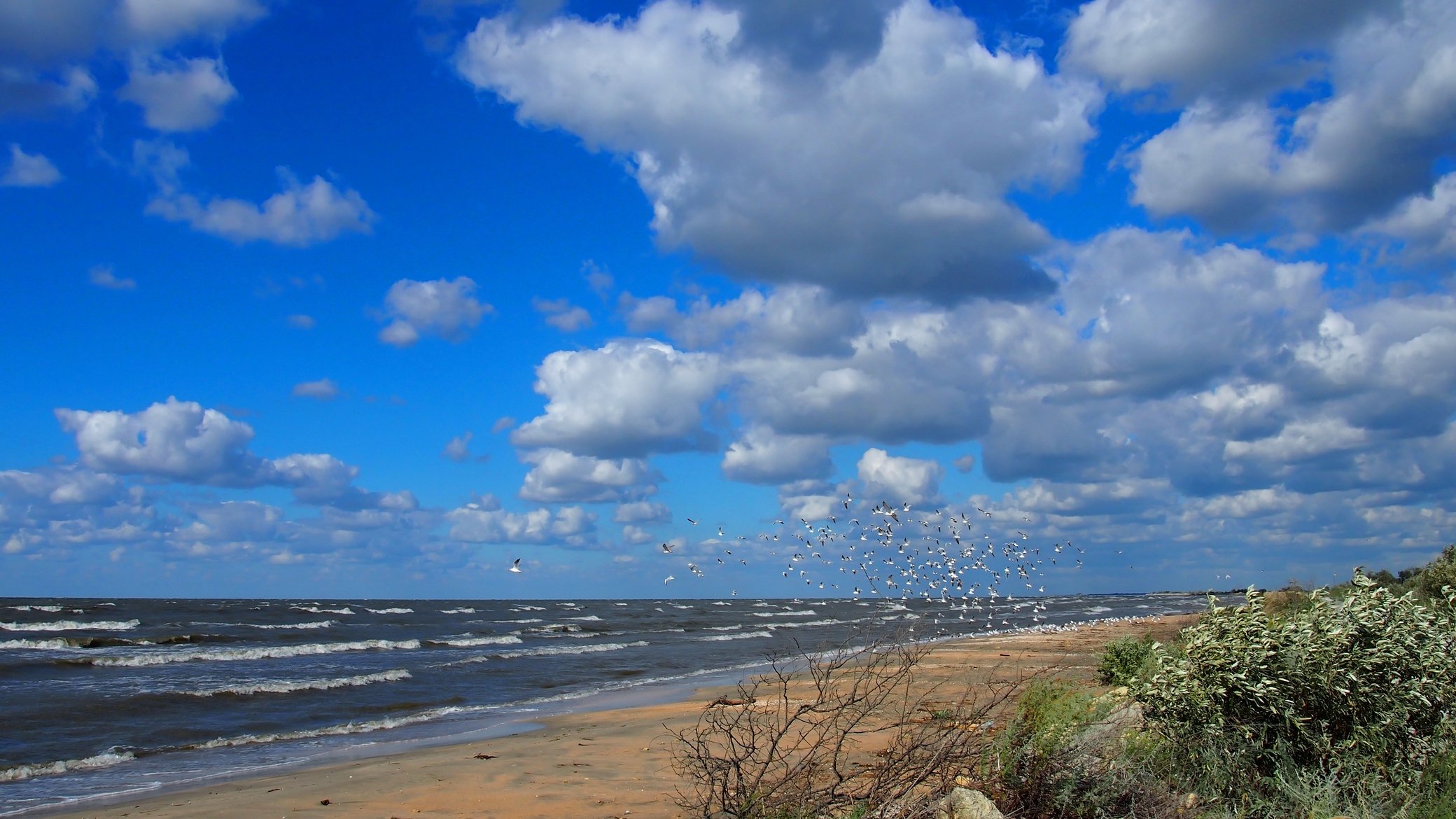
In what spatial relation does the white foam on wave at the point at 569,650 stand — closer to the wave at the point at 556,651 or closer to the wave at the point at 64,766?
the wave at the point at 556,651

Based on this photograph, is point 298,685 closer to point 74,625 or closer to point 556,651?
point 556,651

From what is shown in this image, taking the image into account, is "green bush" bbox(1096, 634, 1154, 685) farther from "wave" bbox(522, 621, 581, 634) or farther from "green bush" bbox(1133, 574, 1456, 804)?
"wave" bbox(522, 621, 581, 634)

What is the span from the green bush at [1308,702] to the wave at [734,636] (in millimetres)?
37099

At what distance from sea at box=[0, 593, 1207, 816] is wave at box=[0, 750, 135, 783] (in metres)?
0.04

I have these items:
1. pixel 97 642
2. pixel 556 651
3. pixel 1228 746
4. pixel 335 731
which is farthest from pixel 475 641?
pixel 1228 746

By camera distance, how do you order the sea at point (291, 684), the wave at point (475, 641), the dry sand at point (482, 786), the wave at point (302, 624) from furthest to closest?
1. the wave at point (302, 624)
2. the wave at point (475, 641)
3. the sea at point (291, 684)
4. the dry sand at point (482, 786)

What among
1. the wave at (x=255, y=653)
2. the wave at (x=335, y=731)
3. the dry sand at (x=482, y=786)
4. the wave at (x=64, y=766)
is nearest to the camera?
the dry sand at (x=482, y=786)

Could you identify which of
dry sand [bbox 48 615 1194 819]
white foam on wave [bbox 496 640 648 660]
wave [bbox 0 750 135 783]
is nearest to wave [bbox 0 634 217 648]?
white foam on wave [bbox 496 640 648 660]

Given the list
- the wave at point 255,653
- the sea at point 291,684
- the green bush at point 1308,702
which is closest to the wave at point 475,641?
the sea at point 291,684

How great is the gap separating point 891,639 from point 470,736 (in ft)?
38.1

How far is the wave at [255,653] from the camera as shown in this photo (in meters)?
30.9

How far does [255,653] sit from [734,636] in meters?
22.2

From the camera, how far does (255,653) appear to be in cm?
3466

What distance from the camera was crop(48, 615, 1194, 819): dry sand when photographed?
33.6 feet
